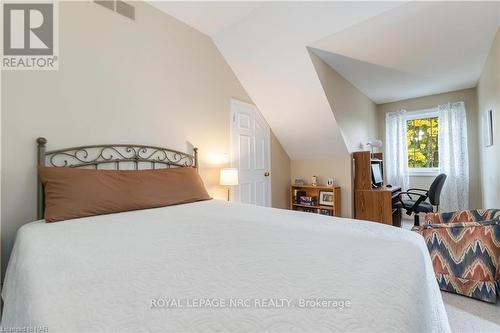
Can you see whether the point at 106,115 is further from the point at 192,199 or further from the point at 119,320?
the point at 119,320

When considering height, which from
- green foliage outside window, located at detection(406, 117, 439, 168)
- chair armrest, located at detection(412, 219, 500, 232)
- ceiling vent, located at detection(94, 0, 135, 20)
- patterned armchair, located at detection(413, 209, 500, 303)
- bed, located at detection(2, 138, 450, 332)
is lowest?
patterned armchair, located at detection(413, 209, 500, 303)

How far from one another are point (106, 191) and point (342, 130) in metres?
3.06

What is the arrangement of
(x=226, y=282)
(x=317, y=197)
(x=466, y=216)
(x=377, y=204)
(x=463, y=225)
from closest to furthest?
(x=226, y=282) → (x=463, y=225) → (x=466, y=216) → (x=377, y=204) → (x=317, y=197)

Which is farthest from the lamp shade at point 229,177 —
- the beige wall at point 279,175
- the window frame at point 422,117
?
the window frame at point 422,117

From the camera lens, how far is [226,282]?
0.72 metres

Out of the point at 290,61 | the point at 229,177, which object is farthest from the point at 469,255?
the point at 290,61

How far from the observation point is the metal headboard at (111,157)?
183 centimetres

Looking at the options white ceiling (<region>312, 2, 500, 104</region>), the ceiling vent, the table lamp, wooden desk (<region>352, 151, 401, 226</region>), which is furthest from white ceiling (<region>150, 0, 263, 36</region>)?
wooden desk (<region>352, 151, 401, 226</region>)

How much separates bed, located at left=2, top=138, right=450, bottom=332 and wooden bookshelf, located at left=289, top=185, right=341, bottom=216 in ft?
8.16

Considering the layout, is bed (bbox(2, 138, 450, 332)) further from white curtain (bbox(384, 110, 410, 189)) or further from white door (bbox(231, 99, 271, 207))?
white curtain (bbox(384, 110, 410, 189))

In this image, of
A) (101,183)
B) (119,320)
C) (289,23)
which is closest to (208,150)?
(101,183)

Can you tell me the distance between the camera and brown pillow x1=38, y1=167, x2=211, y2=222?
163 cm

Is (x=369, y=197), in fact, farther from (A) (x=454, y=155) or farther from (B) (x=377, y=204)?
(A) (x=454, y=155)

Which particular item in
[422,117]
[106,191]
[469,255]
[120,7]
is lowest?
[469,255]
